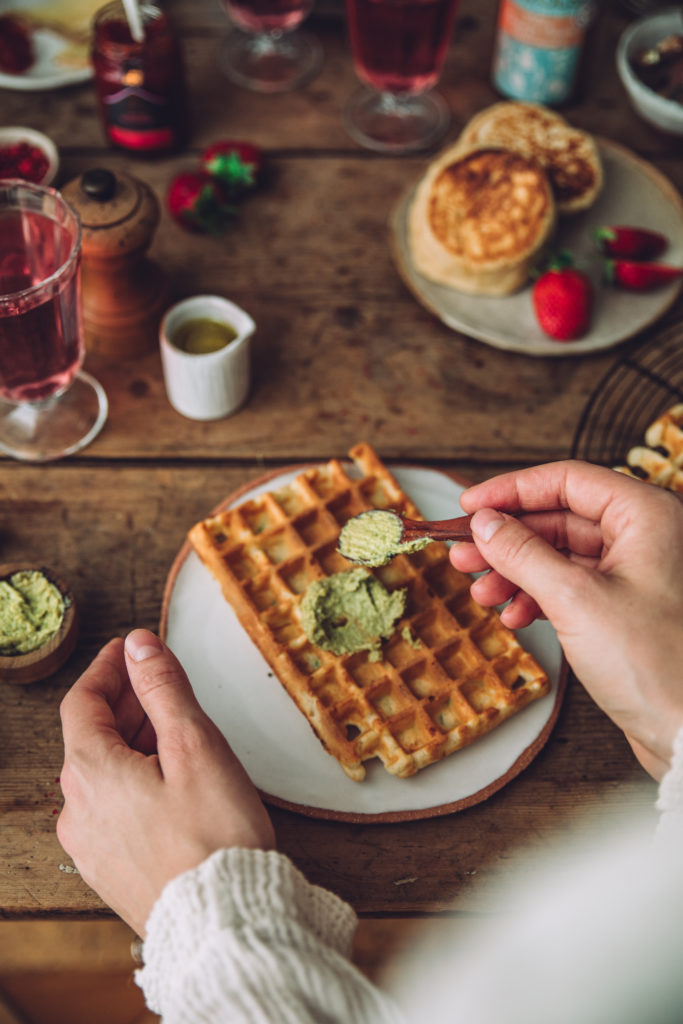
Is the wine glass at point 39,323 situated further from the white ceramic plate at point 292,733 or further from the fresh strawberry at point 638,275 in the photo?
the fresh strawberry at point 638,275

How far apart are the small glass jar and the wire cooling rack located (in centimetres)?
104

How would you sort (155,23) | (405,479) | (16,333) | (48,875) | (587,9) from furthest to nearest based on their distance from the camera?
(587,9) < (155,23) < (405,479) < (16,333) < (48,875)

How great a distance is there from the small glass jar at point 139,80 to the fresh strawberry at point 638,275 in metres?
0.94

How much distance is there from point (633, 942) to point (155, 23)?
5.84ft

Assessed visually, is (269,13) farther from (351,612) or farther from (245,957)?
(245,957)

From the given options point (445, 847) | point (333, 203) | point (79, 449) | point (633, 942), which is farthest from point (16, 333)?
point (633, 942)

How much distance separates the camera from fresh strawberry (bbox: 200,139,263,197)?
1892 millimetres

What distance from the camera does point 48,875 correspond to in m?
1.25

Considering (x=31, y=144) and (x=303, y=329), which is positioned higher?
(x=31, y=144)

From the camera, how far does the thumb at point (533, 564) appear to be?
3.61 ft

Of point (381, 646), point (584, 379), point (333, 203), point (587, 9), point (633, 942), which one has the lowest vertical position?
point (633, 942)

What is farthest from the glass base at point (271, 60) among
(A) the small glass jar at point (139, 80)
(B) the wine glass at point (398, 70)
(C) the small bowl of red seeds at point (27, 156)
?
(C) the small bowl of red seeds at point (27, 156)

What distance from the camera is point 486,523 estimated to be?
3.95ft

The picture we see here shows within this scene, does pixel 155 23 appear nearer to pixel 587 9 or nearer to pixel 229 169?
pixel 229 169
